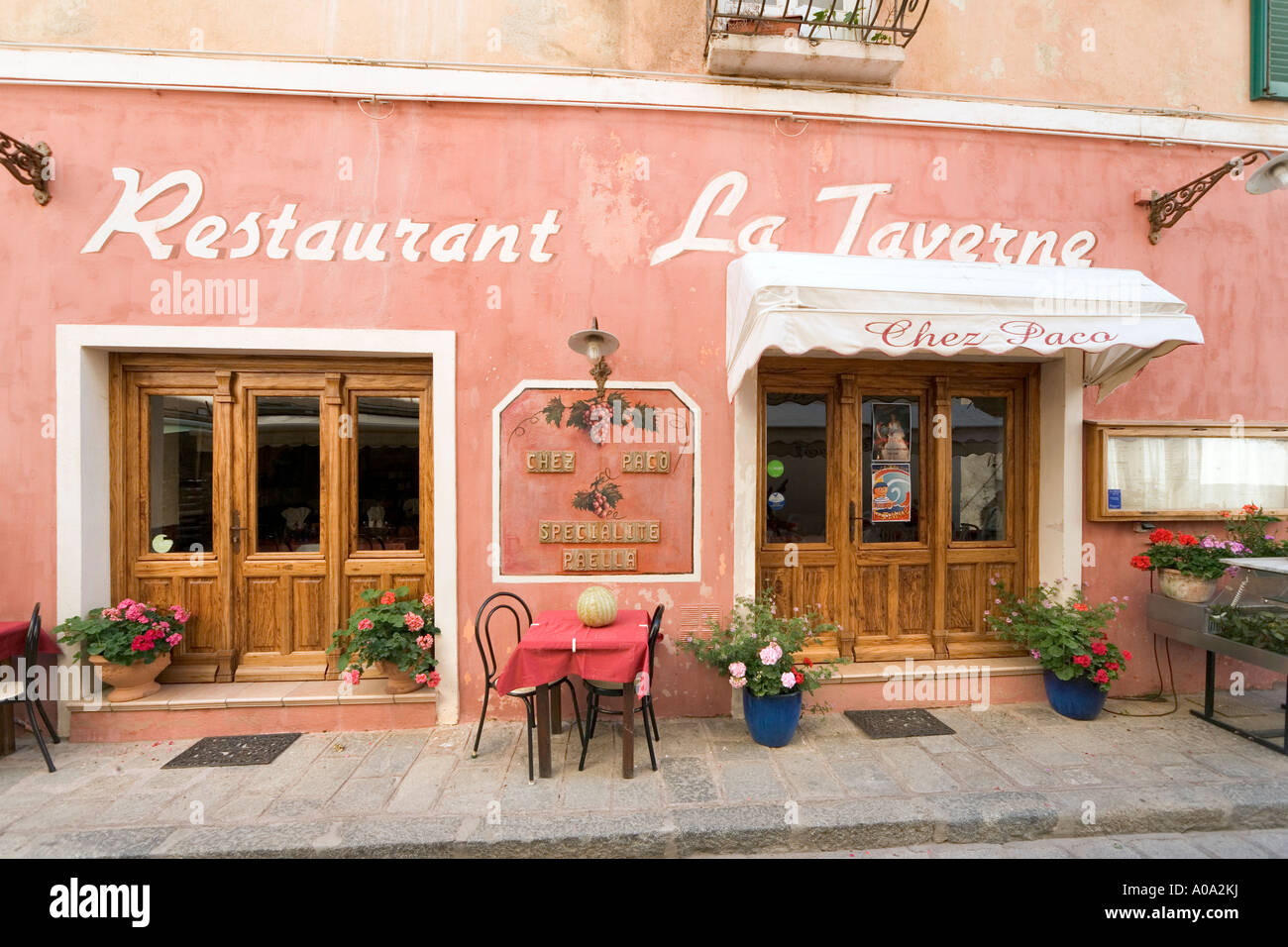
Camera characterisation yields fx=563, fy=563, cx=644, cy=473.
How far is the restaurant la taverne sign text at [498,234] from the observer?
14.2ft

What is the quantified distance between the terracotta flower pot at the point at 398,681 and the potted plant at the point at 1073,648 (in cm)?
499

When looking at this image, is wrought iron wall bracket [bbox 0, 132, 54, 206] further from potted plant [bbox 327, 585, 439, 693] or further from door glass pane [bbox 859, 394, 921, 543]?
door glass pane [bbox 859, 394, 921, 543]

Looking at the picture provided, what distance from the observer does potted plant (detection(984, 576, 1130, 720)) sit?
4391 millimetres

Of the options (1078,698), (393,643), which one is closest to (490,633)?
(393,643)

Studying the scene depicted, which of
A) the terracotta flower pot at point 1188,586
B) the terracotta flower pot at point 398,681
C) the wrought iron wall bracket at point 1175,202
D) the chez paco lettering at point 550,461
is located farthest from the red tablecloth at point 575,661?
the wrought iron wall bracket at point 1175,202

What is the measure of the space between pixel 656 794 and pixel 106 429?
16.6 feet

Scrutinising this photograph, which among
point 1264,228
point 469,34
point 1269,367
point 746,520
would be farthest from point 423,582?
point 1264,228

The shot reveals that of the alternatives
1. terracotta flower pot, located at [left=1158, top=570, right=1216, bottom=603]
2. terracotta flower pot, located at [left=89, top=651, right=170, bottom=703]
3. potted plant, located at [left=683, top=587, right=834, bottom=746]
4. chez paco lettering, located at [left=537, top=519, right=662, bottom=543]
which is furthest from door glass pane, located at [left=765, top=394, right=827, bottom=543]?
terracotta flower pot, located at [left=89, top=651, right=170, bottom=703]

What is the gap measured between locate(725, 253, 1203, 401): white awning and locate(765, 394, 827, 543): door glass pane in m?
1.02

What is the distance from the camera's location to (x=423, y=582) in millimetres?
4773

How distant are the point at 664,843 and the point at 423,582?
282cm

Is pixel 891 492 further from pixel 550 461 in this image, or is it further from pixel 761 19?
pixel 761 19

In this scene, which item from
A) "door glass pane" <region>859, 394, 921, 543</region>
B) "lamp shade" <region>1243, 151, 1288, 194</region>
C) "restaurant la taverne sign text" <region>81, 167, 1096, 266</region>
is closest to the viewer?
"lamp shade" <region>1243, 151, 1288, 194</region>

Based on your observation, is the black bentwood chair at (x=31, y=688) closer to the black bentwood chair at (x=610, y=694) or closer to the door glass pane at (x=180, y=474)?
the door glass pane at (x=180, y=474)
